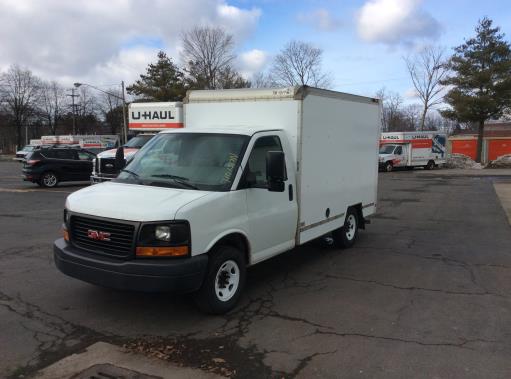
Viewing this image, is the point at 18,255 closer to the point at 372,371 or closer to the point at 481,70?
the point at 372,371

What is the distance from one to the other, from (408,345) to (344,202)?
143 inches

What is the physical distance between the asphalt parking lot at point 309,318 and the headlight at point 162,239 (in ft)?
2.74

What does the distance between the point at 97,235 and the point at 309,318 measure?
2381 mm

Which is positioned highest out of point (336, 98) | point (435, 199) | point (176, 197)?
point (336, 98)

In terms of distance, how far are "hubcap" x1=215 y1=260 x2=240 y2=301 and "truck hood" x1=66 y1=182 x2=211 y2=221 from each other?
0.88 m

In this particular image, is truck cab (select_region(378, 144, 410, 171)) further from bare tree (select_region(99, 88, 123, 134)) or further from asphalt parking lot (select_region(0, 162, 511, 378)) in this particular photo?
bare tree (select_region(99, 88, 123, 134))

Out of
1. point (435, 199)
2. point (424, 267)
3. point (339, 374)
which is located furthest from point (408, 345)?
point (435, 199)

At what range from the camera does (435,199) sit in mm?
17281

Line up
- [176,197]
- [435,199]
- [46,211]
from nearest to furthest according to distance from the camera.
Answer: [176,197], [46,211], [435,199]

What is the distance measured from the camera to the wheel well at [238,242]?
5074 millimetres

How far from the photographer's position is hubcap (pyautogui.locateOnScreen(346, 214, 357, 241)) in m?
8.41

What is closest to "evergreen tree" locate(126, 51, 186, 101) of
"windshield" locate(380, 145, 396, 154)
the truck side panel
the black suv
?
"windshield" locate(380, 145, 396, 154)

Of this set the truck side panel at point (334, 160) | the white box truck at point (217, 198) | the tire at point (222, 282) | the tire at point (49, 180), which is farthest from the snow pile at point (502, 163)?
the tire at point (222, 282)

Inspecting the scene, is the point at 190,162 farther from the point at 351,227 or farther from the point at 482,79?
the point at 482,79
